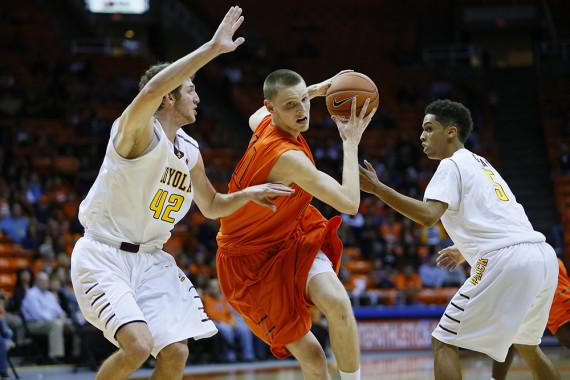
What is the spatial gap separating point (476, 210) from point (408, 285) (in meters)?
10.1

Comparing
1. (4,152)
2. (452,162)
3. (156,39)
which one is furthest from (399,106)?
(452,162)

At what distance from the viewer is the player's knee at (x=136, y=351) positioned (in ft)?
14.6

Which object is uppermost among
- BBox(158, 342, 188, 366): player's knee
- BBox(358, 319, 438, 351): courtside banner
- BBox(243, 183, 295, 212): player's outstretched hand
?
BBox(243, 183, 295, 212): player's outstretched hand

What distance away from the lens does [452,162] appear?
5355 millimetres

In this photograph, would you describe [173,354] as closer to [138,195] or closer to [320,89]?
[138,195]

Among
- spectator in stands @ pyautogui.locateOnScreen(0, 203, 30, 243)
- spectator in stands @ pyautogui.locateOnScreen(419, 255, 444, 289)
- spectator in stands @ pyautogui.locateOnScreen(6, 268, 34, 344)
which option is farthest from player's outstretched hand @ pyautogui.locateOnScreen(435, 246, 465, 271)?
spectator in stands @ pyautogui.locateOnScreen(0, 203, 30, 243)

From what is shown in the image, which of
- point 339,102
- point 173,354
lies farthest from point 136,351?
point 339,102

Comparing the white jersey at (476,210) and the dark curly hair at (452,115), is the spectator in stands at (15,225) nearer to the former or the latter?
the dark curly hair at (452,115)

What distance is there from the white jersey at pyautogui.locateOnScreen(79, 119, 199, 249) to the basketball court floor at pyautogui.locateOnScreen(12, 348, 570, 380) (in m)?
5.06

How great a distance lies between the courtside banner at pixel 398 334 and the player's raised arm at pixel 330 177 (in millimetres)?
9372

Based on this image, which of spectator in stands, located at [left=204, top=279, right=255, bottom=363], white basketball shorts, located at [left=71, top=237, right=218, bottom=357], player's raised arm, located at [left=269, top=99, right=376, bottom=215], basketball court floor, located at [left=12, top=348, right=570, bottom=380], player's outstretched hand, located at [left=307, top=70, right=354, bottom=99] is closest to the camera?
white basketball shorts, located at [left=71, top=237, right=218, bottom=357]

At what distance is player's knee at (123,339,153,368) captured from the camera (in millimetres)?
4457

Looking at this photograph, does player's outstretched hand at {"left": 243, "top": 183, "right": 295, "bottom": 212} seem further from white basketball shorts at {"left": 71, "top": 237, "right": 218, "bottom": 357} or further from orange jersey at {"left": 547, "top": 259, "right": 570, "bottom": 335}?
orange jersey at {"left": 547, "top": 259, "right": 570, "bottom": 335}

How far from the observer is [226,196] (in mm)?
5180
